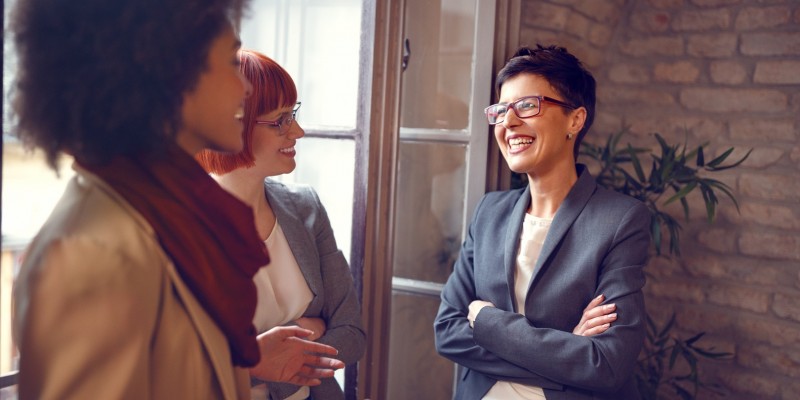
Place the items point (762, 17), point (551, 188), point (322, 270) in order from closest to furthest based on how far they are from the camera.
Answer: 1. point (322, 270)
2. point (551, 188)
3. point (762, 17)

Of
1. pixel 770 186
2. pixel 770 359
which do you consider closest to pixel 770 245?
pixel 770 186

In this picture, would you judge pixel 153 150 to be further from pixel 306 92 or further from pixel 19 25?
pixel 306 92

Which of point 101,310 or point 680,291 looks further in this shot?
point 680,291

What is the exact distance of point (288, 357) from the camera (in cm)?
119

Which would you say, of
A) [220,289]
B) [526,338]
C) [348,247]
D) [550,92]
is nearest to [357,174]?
[348,247]

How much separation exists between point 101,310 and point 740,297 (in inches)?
108

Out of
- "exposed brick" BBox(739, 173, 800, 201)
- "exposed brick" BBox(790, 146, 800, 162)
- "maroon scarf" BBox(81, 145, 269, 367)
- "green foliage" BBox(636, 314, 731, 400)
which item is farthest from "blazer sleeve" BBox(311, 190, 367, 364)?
"exposed brick" BBox(790, 146, 800, 162)

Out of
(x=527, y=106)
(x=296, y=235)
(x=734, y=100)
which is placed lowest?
(x=296, y=235)

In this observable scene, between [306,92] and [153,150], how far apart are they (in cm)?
160

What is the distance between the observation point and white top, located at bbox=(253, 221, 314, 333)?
64.2 inches

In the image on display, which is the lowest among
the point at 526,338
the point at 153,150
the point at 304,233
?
the point at 526,338

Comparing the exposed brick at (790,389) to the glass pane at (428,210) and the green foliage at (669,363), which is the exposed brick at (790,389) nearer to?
the green foliage at (669,363)

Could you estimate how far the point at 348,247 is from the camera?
92.0 inches

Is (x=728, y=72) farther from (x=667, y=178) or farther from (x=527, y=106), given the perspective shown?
(x=527, y=106)
